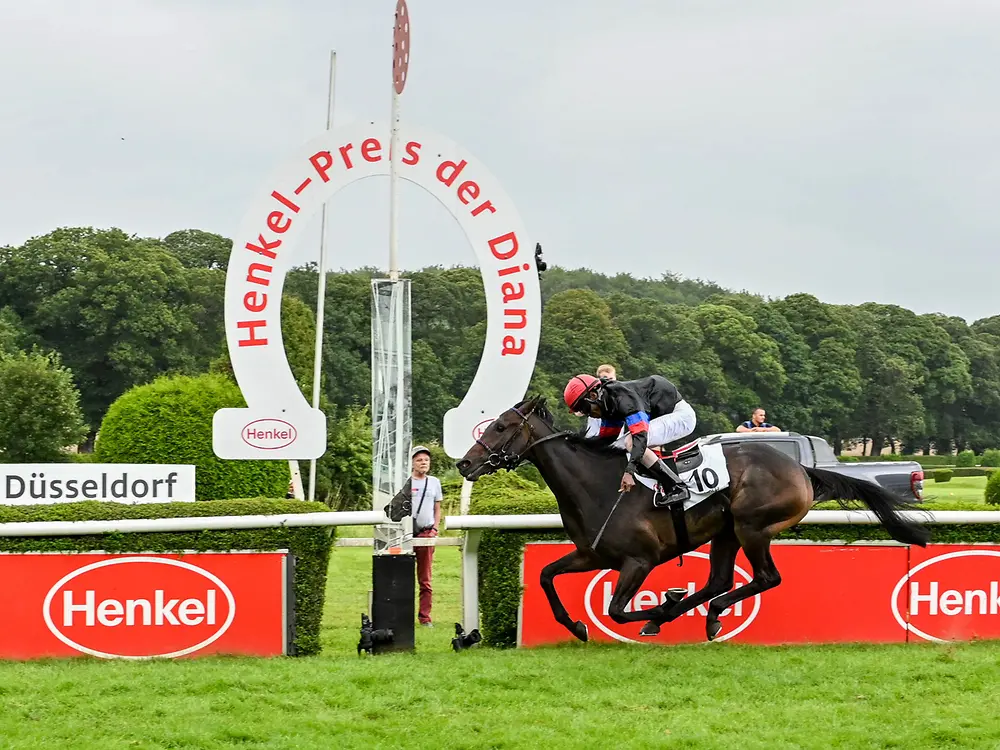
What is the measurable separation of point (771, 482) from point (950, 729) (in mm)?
2200

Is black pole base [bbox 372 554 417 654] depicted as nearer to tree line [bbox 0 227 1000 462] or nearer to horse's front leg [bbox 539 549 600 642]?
horse's front leg [bbox 539 549 600 642]

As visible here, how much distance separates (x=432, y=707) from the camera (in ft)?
19.5

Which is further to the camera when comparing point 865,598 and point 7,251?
point 7,251

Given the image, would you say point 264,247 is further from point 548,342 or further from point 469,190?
point 548,342

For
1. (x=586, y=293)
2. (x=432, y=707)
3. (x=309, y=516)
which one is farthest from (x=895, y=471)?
(x=586, y=293)

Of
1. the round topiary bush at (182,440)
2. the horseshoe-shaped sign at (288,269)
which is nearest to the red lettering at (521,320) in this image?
the horseshoe-shaped sign at (288,269)

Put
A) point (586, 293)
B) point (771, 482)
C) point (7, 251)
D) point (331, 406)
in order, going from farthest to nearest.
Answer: point (586, 293) < point (7, 251) < point (331, 406) < point (771, 482)

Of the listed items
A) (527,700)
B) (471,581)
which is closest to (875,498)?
(471,581)

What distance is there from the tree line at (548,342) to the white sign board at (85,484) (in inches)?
762

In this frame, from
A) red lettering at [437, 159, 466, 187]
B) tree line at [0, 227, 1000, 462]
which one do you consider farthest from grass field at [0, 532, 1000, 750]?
tree line at [0, 227, 1000, 462]

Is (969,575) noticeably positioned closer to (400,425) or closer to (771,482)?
(771,482)

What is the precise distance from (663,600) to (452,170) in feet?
13.5

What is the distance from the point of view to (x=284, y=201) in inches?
390

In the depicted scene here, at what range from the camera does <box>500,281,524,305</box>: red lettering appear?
10141 millimetres
